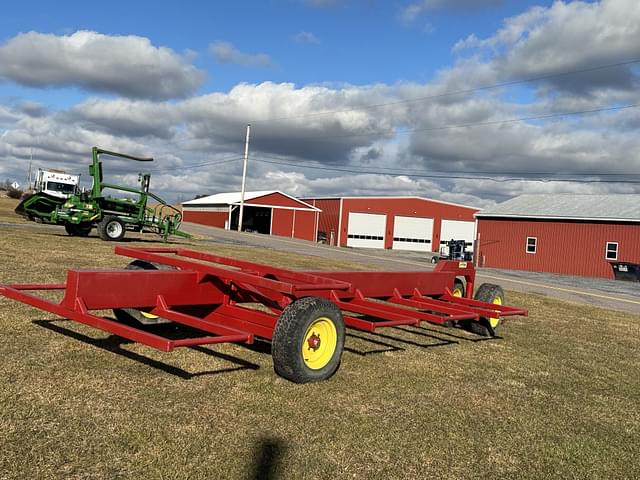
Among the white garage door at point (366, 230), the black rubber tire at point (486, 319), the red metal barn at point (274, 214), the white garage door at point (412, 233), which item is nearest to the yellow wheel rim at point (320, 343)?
the black rubber tire at point (486, 319)

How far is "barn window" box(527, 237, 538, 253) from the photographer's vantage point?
3796 centimetres

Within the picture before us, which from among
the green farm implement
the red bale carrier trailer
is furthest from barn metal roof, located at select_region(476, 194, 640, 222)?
the red bale carrier trailer

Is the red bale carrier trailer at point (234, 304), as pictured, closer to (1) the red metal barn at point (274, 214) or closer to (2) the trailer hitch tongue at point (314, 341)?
(2) the trailer hitch tongue at point (314, 341)

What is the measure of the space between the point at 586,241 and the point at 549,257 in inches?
102

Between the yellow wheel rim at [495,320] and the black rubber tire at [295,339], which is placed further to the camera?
the yellow wheel rim at [495,320]

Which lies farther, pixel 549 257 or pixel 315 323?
pixel 549 257

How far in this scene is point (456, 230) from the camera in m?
59.0

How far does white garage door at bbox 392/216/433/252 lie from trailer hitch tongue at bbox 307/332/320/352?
52057mm

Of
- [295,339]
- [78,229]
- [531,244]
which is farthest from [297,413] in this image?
[531,244]

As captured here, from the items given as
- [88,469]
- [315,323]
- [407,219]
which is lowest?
[88,469]

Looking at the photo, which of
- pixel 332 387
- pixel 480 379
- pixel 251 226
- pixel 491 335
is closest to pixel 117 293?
pixel 332 387

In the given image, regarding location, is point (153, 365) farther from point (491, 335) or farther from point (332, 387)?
point (491, 335)

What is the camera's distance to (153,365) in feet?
16.2

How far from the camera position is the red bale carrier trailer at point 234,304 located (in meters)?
4.53
